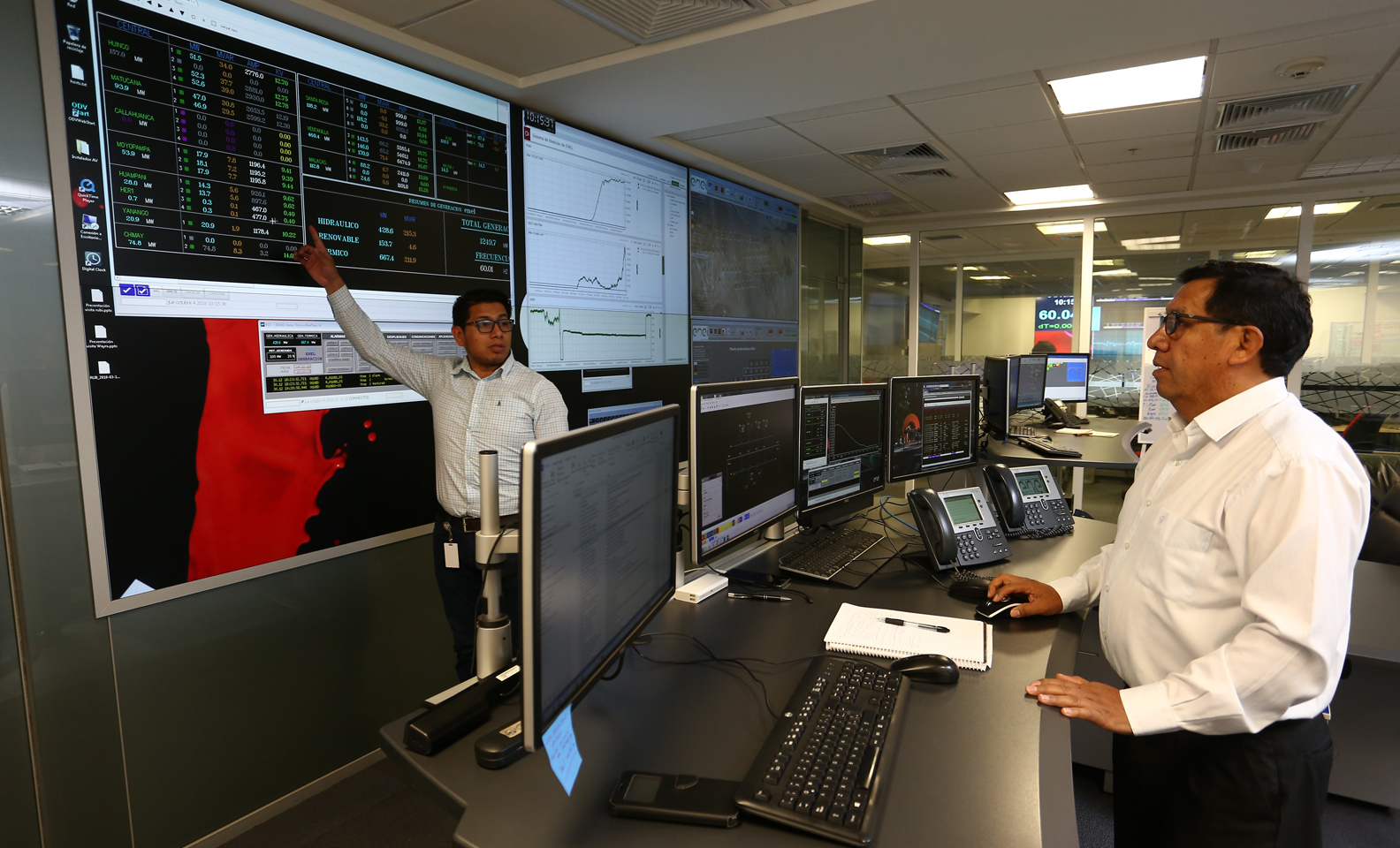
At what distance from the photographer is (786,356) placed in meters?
5.70

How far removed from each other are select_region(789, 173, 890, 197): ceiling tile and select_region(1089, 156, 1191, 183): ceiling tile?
1386 mm

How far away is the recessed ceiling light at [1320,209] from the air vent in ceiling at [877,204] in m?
2.61

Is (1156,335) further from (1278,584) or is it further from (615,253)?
(615,253)

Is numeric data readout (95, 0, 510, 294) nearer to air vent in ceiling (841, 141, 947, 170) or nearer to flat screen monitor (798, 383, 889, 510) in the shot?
flat screen monitor (798, 383, 889, 510)

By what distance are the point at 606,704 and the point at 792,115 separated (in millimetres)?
3205

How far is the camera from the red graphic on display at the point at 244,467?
224 centimetres

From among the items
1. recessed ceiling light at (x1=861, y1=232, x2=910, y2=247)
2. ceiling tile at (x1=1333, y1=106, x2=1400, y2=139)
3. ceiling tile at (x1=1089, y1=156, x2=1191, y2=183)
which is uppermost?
ceiling tile at (x1=1089, y1=156, x2=1191, y2=183)

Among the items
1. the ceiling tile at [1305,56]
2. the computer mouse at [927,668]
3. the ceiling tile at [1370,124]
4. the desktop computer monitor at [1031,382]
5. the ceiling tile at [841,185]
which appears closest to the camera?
the computer mouse at [927,668]

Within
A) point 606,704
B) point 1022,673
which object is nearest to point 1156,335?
point 1022,673

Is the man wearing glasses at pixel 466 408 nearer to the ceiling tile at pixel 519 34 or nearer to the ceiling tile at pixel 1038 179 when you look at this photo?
the ceiling tile at pixel 519 34

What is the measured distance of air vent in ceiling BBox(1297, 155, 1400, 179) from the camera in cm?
445

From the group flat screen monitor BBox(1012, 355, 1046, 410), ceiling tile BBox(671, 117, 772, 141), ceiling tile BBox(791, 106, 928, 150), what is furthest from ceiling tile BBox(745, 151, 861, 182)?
flat screen monitor BBox(1012, 355, 1046, 410)

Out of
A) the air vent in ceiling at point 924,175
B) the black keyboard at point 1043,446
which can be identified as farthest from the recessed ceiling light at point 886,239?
the black keyboard at point 1043,446

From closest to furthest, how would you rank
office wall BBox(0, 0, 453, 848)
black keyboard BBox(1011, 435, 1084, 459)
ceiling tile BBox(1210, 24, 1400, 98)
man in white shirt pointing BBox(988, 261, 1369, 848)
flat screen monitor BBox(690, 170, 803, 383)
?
man in white shirt pointing BBox(988, 261, 1369, 848) < office wall BBox(0, 0, 453, 848) < ceiling tile BBox(1210, 24, 1400, 98) < black keyboard BBox(1011, 435, 1084, 459) < flat screen monitor BBox(690, 170, 803, 383)
